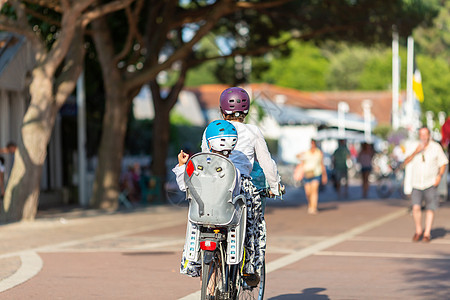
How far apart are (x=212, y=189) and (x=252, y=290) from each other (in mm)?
1154

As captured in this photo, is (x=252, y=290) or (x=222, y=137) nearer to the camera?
(x=222, y=137)

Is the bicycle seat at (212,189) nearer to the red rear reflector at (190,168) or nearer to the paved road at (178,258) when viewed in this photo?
the red rear reflector at (190,168)

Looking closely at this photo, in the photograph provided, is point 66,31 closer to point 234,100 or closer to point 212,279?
point 234,100

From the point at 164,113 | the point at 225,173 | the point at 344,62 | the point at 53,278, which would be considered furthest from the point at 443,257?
the point at 344,62

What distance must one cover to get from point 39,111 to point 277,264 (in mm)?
7497

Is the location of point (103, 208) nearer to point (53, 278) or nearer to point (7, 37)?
point (7, 37)

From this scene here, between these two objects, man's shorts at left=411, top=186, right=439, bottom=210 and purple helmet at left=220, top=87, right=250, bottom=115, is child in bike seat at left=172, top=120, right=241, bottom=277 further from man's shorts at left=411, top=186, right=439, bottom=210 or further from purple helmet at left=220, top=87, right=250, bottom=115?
man's shorts at left=411, top=186, right=439, bottom=210

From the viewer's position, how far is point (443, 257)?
11977mm

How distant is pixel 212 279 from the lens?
657 centimetres

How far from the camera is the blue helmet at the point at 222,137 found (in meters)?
6.61

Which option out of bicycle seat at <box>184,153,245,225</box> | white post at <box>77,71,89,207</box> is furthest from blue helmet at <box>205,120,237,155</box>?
white post at <box>77,71,89,207</box>

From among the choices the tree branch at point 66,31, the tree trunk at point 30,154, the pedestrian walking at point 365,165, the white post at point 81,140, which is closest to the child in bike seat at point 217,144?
the tree branch at point 66,31

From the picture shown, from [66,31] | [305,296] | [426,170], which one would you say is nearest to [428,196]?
[426,170]

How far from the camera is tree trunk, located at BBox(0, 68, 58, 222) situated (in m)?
17.1
